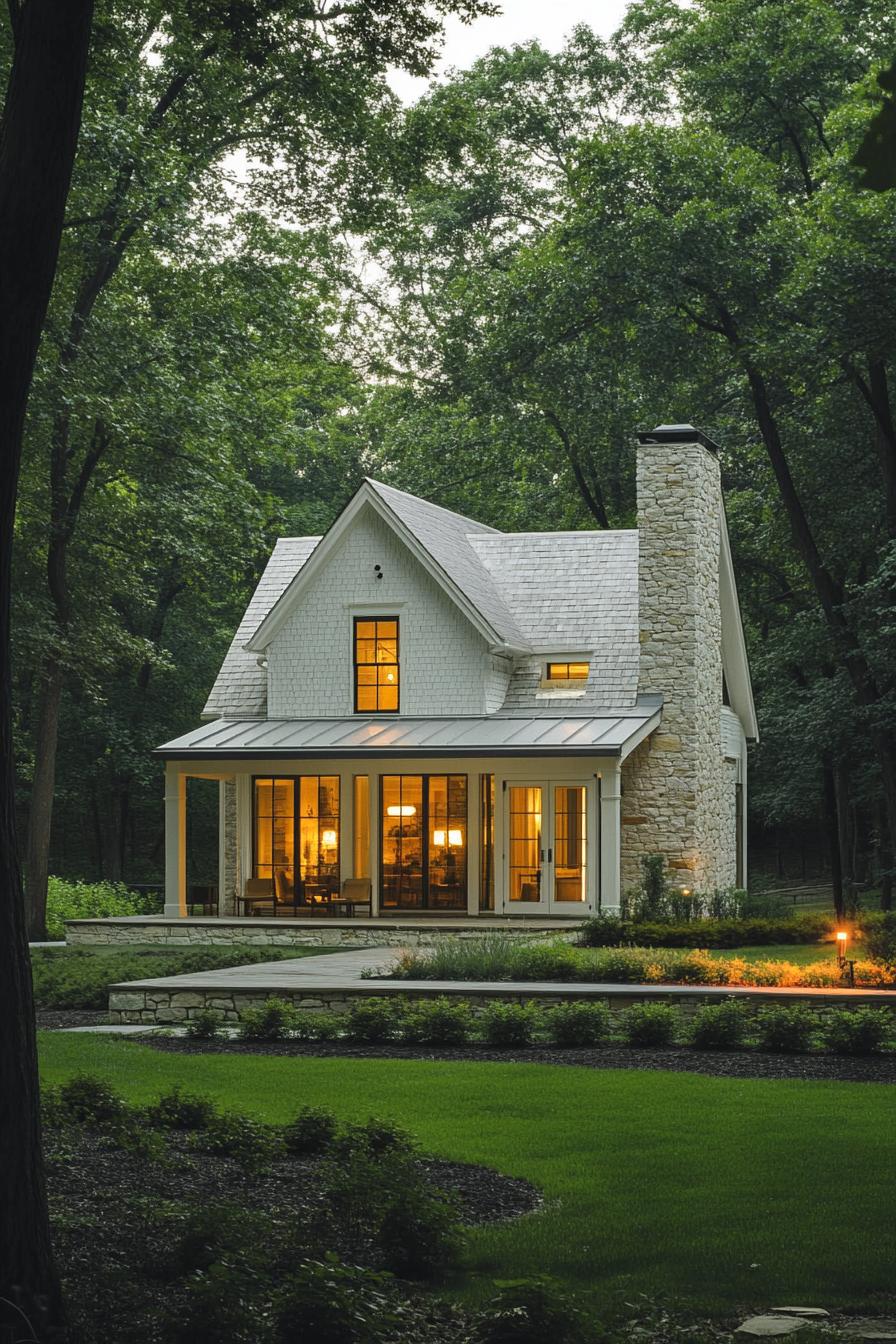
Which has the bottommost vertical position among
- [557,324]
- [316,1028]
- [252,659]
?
[316,1028]

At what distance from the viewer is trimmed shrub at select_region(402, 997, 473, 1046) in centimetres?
1284

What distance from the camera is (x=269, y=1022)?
1323 centimetres

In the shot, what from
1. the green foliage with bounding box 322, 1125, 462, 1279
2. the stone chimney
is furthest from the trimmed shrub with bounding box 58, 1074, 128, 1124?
the stone chimney

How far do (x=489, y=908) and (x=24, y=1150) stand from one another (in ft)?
64.8

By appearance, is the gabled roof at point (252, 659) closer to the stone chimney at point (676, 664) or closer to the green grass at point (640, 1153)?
the stone chimney at point (676, 664)

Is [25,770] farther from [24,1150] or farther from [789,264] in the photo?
[24,1150]

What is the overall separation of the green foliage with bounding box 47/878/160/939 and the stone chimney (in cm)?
1032

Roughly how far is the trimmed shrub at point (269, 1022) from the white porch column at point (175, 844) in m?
12.0

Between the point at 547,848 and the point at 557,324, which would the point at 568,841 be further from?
the point at 557,324

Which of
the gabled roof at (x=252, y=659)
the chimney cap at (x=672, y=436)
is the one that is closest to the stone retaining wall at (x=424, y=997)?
the gabled roof at (x=252, y=659)

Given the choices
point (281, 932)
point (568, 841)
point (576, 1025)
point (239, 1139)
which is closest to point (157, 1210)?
point (239, 1139)

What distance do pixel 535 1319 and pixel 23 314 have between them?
3.70 meters

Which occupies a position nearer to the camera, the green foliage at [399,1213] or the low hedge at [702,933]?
the green foliage at [399,1213]

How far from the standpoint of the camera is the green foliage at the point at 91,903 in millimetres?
28219
